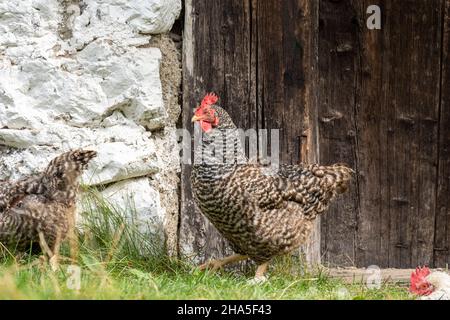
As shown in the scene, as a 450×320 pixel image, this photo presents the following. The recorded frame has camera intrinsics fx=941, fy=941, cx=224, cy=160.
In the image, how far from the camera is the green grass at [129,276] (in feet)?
14.5

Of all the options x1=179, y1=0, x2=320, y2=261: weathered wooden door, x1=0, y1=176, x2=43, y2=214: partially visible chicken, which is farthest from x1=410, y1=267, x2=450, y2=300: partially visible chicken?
x1=0, y1=176, x2=43, y2=214: partially visible chicken

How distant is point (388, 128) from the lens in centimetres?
693

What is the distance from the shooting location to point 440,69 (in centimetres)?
688

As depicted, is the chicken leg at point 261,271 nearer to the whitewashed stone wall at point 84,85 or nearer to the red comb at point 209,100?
the whitewashed stone wall at point 84,85

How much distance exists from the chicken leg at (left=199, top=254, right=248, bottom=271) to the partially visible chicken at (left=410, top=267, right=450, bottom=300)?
45.1 inches

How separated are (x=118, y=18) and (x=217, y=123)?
3.03 feet

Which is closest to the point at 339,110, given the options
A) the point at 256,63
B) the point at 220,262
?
the point at 256,63

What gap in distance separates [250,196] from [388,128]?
1.68m

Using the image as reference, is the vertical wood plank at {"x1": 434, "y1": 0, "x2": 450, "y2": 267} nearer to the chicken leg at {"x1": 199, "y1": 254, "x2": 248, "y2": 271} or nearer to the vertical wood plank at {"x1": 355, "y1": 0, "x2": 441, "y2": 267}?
the vertical wood plank at {"x1": 355, "y1": 0, "x2": 441, "y2": 267}

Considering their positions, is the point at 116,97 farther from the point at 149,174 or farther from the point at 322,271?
the point at 322,271

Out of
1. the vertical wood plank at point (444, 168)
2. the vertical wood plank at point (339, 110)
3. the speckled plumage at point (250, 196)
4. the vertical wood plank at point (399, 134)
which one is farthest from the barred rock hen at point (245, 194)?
the vertical wood plank at point (444, 168)

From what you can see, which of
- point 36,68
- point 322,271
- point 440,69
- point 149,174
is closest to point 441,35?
point 440,69

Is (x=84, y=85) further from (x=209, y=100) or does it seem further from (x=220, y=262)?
(x=220, y=262)

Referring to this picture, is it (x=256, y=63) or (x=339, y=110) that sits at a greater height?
(x=256, y=63)
